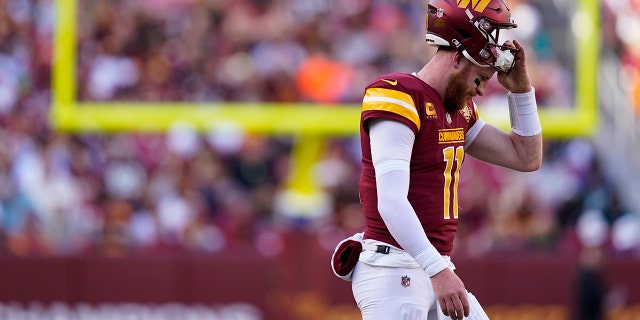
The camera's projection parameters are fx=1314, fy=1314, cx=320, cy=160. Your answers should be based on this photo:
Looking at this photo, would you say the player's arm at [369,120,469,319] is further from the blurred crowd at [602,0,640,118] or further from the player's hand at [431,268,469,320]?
the blurred crowd at [602,0,640,118]

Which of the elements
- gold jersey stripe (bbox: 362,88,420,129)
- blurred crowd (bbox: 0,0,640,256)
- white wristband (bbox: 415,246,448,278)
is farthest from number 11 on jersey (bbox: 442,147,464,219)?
blurred crowd (bbox: 0,0,640,256)

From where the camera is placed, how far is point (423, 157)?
486 centimetres

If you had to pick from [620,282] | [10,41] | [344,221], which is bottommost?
[620,282]

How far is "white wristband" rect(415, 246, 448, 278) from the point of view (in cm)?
459

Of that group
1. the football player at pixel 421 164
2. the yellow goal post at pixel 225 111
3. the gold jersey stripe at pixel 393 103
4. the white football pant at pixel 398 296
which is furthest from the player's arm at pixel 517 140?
the yellow goal post at pixel 225 111

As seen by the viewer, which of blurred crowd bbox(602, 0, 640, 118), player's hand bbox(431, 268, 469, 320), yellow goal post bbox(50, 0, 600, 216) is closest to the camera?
player's hand bbox(431, 268, 469, 320)

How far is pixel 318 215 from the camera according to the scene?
12.2 m

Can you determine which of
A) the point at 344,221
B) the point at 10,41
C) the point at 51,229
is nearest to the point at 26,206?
the point at 51,229

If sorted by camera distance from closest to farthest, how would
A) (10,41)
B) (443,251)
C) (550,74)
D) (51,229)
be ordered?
(443,251), (550,74), (51,229), (10,41)

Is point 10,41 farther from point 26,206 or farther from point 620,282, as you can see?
point 620,282

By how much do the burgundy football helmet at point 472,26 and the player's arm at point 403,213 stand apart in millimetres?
403

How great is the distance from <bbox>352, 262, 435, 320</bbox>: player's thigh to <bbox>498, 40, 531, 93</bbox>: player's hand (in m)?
0.89

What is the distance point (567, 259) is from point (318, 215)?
7.55 feet

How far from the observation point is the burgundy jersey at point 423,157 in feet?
15.7
